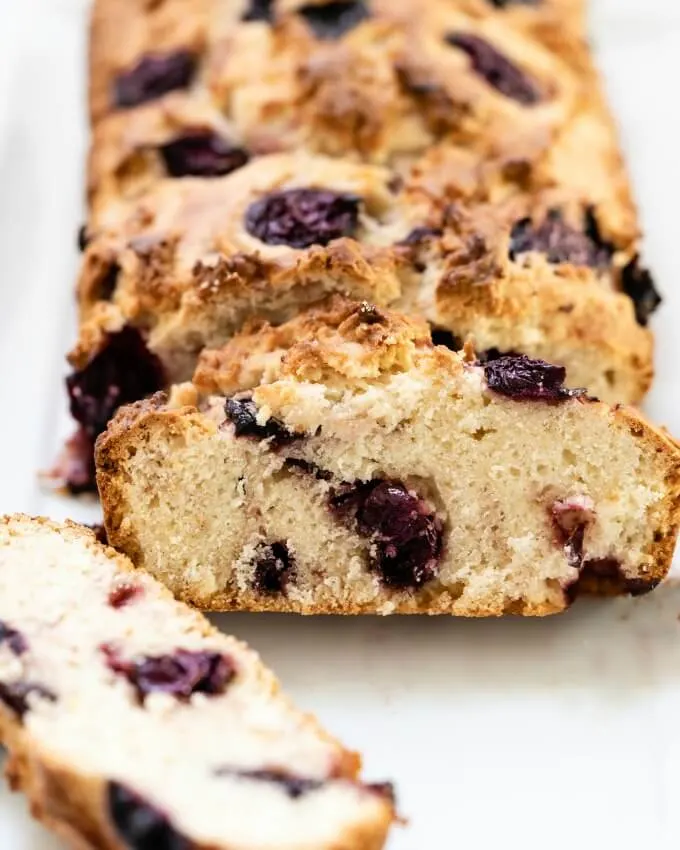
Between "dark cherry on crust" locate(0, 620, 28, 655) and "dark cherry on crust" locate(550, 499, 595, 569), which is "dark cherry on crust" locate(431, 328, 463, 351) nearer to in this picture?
"dark cherry on crust" locate(550, 499, 595, 569)

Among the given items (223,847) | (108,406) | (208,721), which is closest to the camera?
(223,847)

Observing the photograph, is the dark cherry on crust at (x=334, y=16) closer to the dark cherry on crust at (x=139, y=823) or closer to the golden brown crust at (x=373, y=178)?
the golden brown crust at (x=373, y=178)

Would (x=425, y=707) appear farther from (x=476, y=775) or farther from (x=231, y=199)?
(x=231, y=199)

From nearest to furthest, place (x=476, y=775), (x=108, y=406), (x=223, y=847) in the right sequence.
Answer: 1. (x=223, y=847)
2. (x=476, y=775)
3. (x=108, y=406)

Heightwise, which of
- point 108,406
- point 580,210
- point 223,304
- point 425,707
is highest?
point 580,210

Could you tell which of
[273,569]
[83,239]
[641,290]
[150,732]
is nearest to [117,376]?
[83,239]

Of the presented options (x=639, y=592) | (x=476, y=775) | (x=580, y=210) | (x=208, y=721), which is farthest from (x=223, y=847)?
(x=580, y=210)

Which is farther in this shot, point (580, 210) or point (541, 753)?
point (580, 210)
